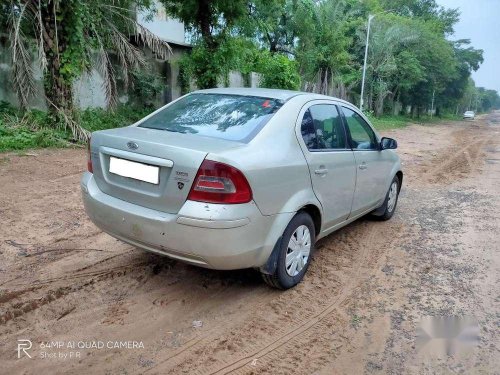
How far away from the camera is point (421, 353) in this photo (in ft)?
9.19

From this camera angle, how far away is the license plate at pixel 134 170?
117 inches

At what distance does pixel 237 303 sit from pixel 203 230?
825 millimetres

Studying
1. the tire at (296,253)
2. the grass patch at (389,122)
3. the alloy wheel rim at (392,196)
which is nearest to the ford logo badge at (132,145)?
the tire at (296,253)

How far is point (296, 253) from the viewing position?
3504 mm

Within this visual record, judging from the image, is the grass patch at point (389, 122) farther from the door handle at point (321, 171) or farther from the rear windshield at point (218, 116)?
the rear windshield at point (218, 116)

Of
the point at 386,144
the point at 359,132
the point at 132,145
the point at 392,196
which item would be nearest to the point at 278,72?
the point at 392,196

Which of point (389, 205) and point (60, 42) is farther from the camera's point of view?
point (60, 42)

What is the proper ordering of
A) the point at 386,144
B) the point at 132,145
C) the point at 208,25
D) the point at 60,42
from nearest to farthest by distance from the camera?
the point at 132,145
the point at 386,144
the point at 60,42
the point at 208,25

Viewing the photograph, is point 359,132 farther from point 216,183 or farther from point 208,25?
point 208,25

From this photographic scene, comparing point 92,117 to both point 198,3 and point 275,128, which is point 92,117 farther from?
point 275,128

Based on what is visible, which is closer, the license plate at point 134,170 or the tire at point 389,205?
the license plate at point 134,170

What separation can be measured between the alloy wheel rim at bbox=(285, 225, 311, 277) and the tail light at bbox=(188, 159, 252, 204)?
812mm

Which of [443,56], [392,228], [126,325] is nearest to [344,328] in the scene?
[126,325]

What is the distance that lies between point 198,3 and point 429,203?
8652 mm
